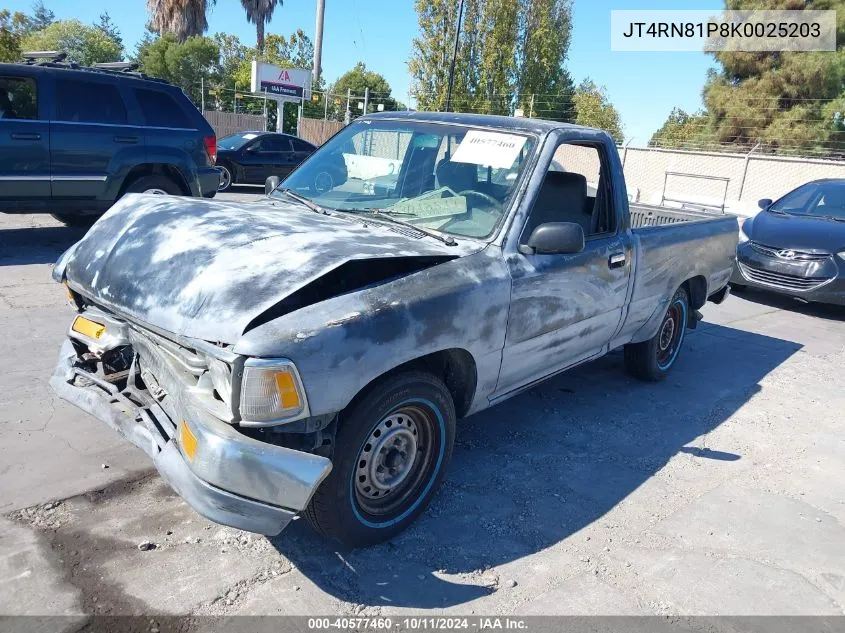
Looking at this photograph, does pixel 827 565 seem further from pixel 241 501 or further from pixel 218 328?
pixel 218 328

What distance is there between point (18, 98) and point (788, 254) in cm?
966

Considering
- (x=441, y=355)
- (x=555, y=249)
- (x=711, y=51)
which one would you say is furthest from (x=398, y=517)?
(x=711, y=51)

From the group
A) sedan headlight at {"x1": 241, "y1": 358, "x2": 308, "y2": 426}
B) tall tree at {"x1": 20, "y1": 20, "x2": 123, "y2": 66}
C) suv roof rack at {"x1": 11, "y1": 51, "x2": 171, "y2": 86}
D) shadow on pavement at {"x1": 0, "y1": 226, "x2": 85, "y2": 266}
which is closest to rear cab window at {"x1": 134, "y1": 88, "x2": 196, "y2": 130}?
suv roof rack at {"x1": 11, "y1": 51, "x2": 171, "y2": 86}

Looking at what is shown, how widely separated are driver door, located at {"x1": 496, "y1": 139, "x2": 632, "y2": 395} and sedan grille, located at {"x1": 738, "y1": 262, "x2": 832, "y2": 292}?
16.7 ft

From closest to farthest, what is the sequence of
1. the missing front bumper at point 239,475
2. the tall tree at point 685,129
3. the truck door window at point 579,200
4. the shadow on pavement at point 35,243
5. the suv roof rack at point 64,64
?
the missing front bumper at point 239,475, the truck door window at point 579,200, the shadow on pavement at point 35,243, the suv roof rack at point 64,64, the tall tree at point 685,129

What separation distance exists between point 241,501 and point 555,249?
6.56ft

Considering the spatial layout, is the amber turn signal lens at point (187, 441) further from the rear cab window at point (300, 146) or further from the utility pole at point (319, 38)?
the utility pole at point (319, 38)

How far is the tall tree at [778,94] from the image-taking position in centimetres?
3077

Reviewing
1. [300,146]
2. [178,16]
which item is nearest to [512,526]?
[300,146]

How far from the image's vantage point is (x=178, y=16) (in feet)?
126

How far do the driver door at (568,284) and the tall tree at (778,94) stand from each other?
96.8 feet

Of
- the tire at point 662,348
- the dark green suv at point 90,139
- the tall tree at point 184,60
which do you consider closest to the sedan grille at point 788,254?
the tire at point 662,348

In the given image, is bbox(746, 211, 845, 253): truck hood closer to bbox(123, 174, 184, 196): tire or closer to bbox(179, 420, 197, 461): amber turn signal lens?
bbox(123, 174, 184, 196): tire

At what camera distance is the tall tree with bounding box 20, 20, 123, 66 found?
160 ft
